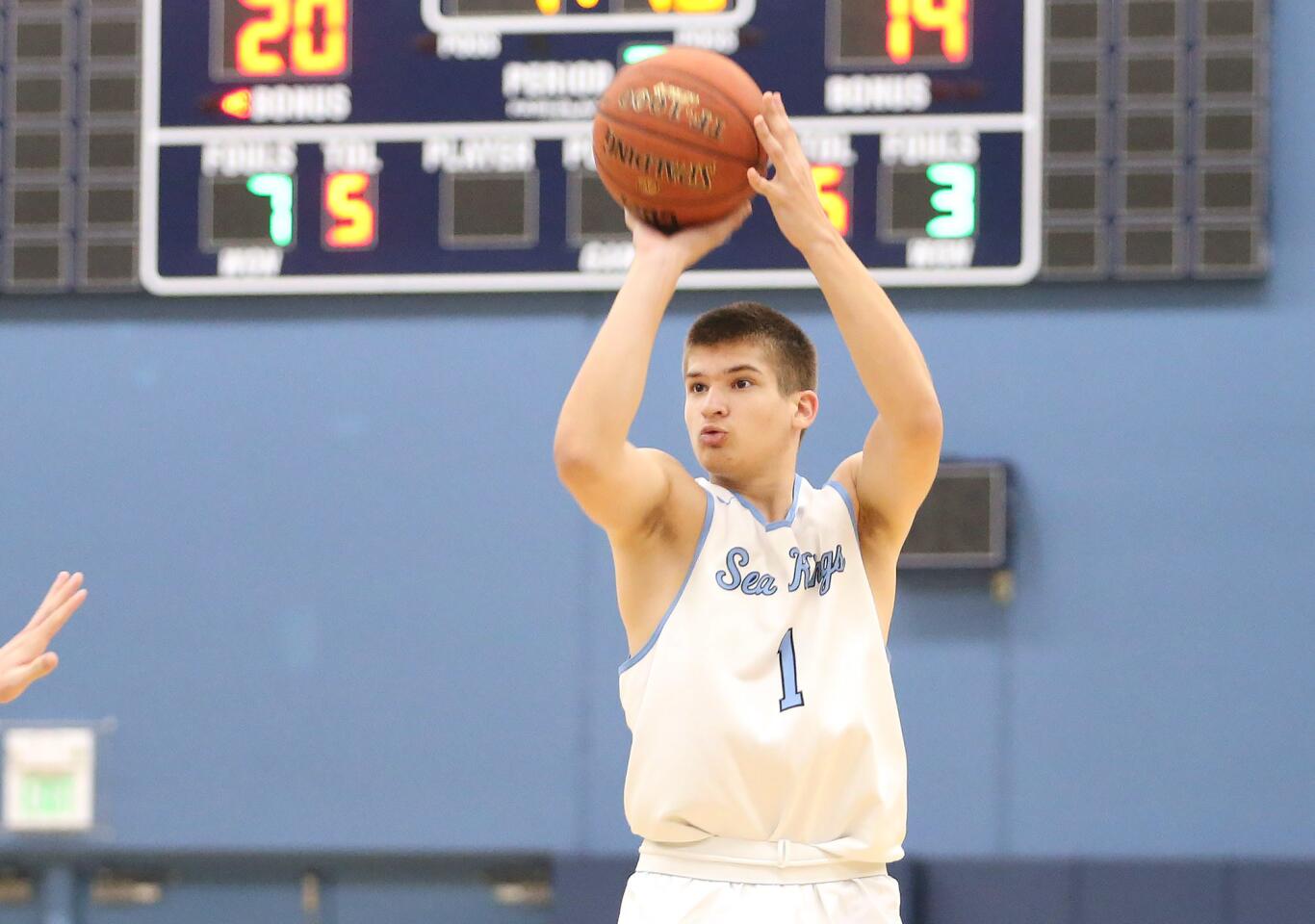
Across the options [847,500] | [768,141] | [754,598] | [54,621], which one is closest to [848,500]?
[847,500]

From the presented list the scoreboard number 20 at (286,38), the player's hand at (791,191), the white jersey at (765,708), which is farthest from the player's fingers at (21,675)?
the scoreboard number 20 at (286,38)

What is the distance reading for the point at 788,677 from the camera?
283 centimetres

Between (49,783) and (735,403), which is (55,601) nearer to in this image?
(735,403)

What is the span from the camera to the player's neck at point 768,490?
300cm

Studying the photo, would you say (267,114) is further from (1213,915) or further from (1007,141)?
(1213,915)

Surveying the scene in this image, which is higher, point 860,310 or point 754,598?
point 860,310

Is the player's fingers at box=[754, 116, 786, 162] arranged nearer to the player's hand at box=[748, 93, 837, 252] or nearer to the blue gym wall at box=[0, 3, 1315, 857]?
the player's hand at box=[748, 93, 837, 252]

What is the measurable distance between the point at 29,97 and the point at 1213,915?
5.00 m

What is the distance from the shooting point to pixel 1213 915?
620cm

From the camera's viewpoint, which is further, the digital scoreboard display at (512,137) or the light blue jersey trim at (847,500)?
the digital scoreboard display at (512,137)

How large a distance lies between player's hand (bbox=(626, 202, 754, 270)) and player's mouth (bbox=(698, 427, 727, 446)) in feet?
0.85

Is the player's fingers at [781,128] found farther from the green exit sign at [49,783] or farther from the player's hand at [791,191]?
the green exit sign at [49,783]

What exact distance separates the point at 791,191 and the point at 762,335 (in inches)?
11.2

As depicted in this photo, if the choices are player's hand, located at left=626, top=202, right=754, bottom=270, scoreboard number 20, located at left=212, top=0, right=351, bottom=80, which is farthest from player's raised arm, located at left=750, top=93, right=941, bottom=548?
scoreboard number 20, located at left=212, top=0, right=351, bottom=80
